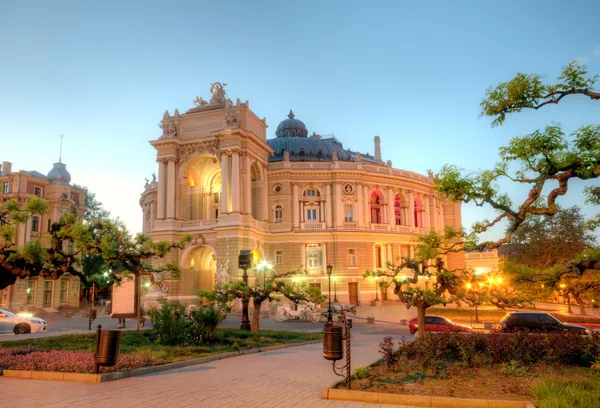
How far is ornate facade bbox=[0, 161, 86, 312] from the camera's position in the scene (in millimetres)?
52438

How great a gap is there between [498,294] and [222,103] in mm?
38209

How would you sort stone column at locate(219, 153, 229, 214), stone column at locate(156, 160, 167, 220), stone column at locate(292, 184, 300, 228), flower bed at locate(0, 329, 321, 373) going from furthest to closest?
stone column at locate(292, 184, 300, 228) → stone column at locate(156, 160, 167, 220) → stone column at locate(219, 153, 229, 214) → flower bed at locate(0, 329, 321, 373)

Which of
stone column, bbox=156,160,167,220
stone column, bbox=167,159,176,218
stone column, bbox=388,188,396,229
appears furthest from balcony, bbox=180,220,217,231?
stone column, bbox=388,188,396,229

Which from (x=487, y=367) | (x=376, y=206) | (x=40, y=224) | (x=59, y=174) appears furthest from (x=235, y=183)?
(x=487, y=367)

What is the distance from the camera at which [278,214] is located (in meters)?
57.0

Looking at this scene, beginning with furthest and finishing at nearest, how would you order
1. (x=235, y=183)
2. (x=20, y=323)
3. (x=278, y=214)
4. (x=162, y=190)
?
(x=278, y=214) → (x=162, y=190) → (x=235, y=183) → (x=20, y=323)

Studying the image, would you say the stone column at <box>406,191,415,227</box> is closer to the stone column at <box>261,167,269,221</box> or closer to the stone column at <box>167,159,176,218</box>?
the stone column at <box>261,167,269,221</box>

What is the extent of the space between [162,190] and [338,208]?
61.8 feet

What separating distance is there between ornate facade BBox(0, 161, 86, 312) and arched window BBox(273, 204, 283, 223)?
23958mm

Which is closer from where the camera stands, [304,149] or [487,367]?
[487,367]

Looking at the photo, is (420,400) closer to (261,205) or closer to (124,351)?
(124,351)

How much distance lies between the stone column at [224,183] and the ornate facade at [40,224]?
19.3 meters

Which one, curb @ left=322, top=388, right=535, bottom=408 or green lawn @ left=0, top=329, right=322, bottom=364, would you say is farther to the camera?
green lawn @ left=0, top=329, right=322, bottom=364

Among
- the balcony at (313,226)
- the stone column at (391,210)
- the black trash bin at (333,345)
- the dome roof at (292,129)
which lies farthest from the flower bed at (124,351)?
the dome roof at (292,129)
